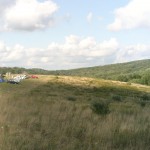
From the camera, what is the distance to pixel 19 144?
378 inches

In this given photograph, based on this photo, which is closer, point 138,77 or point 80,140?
point 80,140

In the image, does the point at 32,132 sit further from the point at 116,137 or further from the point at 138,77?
the point at 138,77

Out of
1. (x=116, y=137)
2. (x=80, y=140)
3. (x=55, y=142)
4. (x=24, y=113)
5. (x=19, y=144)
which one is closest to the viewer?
(x=19, y=144)

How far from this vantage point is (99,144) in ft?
35.3

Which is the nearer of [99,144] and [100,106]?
[99,144]

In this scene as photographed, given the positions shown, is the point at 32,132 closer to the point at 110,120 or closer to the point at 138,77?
the point at 110,120

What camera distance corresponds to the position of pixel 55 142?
10500 mm

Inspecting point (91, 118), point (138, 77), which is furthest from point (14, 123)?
point (138, 77)

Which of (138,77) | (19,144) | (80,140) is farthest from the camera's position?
(138,77)

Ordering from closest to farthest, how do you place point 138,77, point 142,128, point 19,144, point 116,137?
point 19,144 → point 116,137 → point 142,128 → point 138,77

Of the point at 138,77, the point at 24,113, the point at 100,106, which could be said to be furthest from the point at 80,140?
the point at 138,77

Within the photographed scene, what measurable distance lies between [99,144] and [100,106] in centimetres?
789

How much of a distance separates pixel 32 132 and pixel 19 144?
189cm

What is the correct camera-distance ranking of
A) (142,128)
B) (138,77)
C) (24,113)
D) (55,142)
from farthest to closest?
(138,77)
(24,113)
(142,128)
(55,142)
